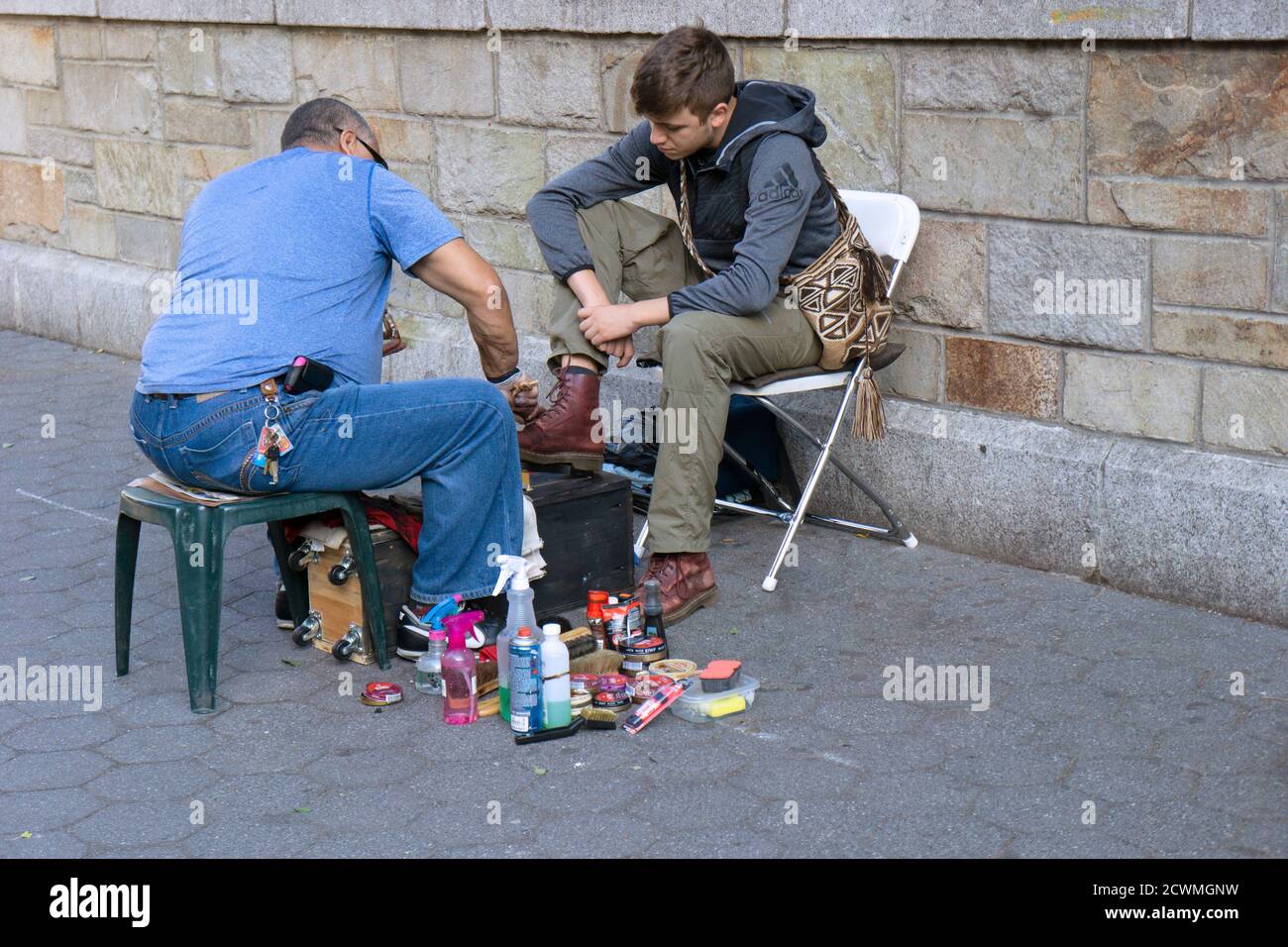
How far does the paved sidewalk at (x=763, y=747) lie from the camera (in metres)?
3.39

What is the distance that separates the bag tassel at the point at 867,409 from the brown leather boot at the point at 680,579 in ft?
2.23

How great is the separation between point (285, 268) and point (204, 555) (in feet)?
2.50

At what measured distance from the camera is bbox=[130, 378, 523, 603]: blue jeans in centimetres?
405

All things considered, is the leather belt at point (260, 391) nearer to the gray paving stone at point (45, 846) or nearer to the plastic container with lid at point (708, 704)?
the gray paving stone at point (45, 846)

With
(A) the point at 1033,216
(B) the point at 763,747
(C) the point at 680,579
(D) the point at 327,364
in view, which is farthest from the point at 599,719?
(A) the point at 1033,216

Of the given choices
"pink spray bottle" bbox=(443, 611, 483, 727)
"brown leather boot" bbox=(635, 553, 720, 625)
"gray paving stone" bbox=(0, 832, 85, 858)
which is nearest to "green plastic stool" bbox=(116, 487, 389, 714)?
"pink spray bottle" bbox=(443, 611, 483, 727)

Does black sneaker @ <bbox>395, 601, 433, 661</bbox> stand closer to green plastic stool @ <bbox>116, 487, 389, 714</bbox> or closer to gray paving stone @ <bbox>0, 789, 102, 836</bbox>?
green plastic stool @ <bbox>116, 487, 389, 714</bbox>

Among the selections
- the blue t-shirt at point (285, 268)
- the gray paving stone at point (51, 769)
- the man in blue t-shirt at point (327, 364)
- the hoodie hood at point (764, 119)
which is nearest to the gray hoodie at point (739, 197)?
the hoodie hood at point (764, 119)

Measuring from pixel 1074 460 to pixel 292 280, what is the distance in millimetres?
2308

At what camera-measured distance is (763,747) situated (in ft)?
12.4

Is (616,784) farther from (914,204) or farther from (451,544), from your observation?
(914,204)

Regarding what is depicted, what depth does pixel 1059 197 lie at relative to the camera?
4742 millimetres

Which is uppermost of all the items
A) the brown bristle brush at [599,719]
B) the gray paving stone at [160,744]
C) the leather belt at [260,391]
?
the leather belt at [260,391]

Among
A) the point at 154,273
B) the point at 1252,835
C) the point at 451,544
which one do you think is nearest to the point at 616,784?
the point at 451,544
